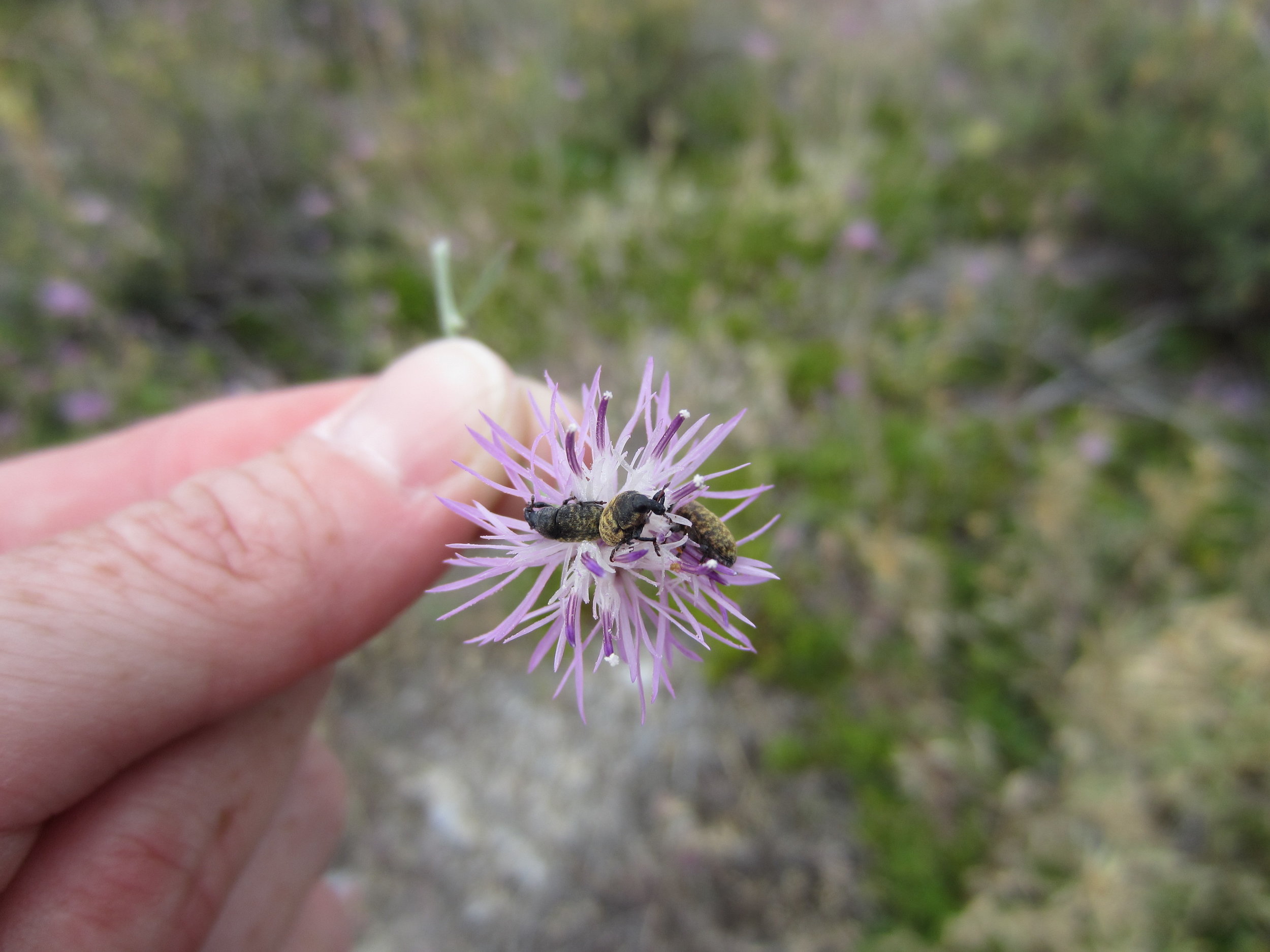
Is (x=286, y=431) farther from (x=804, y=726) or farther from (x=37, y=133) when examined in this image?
(x=37, y=133)

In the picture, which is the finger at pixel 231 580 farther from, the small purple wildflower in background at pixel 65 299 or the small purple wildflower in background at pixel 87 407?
the small purple wildflower in background at pixel 65 299

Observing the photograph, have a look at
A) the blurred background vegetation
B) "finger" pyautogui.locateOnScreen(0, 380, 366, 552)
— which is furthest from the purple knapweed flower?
"finger" pyautogui.locateOnScreen(0, 380, 366, 552)

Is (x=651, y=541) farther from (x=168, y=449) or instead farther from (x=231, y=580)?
(x=168, y=449)

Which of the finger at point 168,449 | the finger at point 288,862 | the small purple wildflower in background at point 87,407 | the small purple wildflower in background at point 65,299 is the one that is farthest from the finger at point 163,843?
the small purple wildflower in background at point 65,299

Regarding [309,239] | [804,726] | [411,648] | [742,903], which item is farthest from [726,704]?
[309,239]

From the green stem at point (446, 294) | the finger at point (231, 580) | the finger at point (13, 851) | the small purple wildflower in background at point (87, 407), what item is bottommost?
the finger at point (13, 851)

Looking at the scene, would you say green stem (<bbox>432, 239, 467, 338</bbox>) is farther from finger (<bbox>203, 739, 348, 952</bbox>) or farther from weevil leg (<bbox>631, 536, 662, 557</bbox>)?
finger (<bbox>203, 739, 348, 952</bbox>)
